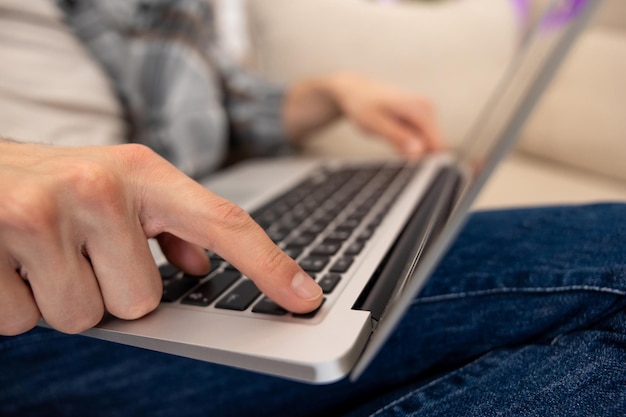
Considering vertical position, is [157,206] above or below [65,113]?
above

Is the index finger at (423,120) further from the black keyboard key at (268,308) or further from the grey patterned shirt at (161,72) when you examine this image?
the black keyboard key at (268,308)

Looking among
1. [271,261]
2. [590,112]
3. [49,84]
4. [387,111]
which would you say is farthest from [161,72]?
[590,112]

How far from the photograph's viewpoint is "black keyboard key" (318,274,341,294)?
29 centimetres

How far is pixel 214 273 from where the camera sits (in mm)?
338

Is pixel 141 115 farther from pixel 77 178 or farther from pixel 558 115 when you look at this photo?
pixel 558 115

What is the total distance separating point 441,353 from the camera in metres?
0.38

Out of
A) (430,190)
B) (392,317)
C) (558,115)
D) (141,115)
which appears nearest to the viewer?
(392,317)

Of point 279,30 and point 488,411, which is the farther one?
point 279,30

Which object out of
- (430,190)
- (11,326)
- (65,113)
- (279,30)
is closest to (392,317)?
(11,326)

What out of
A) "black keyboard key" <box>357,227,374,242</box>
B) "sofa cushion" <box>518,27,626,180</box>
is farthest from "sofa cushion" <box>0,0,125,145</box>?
"sofa cushion" <box>518,27,626,180</box>

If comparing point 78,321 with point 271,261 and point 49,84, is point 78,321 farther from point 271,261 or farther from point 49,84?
point 49,84

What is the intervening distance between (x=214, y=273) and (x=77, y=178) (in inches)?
4.9

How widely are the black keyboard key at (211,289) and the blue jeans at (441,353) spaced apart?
0.36ft

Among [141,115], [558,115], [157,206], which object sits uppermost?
[558,115]
